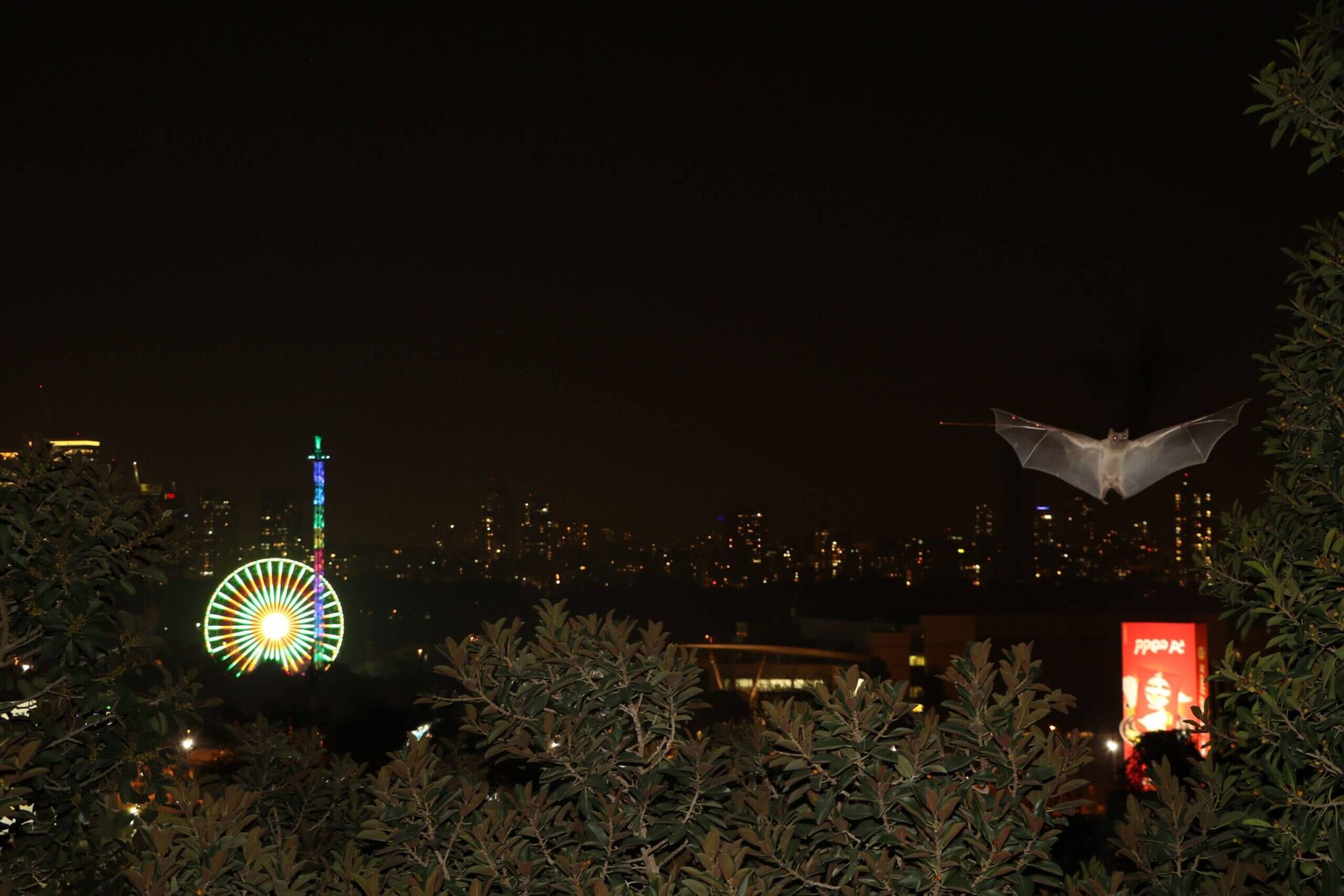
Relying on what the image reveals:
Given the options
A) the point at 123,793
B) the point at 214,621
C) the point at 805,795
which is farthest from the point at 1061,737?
the point at 214,621

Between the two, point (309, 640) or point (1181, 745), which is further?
point (309, 640)

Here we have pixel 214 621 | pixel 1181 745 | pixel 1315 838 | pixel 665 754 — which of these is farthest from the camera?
pixel 214 621

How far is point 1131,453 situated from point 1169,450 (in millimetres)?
353

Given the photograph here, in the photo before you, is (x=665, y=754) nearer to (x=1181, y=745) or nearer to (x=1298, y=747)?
(x=1298, y=747)

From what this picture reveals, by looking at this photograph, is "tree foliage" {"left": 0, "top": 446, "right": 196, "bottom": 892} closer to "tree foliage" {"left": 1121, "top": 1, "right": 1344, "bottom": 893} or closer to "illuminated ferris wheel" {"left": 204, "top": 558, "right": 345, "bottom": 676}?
"tree foliage" {"left": 1121, "top": 1, "right": 1344, "bottom": 893}

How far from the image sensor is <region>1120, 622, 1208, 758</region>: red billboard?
40.7 meters

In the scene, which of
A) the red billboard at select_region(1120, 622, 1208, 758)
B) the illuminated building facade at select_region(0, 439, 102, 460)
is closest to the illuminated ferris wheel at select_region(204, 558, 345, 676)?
the red billboard at select_region(1120, 622, 1208, 758)

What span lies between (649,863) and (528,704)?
1.65ft

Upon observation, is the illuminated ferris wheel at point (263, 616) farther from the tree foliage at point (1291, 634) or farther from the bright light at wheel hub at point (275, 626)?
the tree foliage at point (1291, 634)

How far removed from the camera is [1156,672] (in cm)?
4094

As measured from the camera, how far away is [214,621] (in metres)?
35.2

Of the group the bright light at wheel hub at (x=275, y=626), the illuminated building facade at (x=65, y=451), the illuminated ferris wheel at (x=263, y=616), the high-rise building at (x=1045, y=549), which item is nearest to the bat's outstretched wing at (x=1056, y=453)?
the illuminated building facade at (x=65, y=451)

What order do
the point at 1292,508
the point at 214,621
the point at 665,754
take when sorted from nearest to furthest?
the point at 665,754 → the point at 1292,508 → the point at 214,621

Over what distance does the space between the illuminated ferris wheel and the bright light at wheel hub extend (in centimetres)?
2
